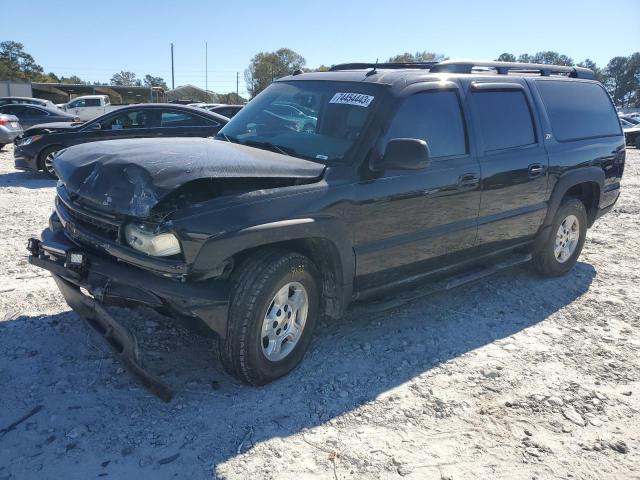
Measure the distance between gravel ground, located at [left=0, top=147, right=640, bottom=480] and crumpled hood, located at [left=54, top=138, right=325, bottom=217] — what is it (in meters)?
1.15

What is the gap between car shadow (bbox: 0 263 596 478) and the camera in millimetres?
2846

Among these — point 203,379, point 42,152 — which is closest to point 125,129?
point 42,152

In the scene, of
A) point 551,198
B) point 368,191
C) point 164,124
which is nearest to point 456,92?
point 368,191

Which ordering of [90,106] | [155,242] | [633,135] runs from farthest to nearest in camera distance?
[90,106] → [633,135] → [155,242]

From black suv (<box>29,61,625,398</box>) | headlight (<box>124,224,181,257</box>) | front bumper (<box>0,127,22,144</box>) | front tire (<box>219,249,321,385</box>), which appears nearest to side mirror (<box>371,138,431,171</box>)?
black suv (<box>29,61,625,398</box>)

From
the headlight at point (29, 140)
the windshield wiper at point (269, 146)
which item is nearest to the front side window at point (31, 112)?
the headlight at point (29, 140)

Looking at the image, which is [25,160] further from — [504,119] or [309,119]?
[504,119]

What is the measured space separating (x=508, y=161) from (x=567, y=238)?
1685 mm

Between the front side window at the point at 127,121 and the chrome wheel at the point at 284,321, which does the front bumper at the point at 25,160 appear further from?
the chrome wheel at the point at 284,321

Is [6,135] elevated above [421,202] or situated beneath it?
situated beneath

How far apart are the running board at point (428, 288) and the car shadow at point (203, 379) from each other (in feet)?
1.04

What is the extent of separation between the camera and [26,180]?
10.4 m

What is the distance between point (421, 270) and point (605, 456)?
5.78ft

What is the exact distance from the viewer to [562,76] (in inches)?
226
